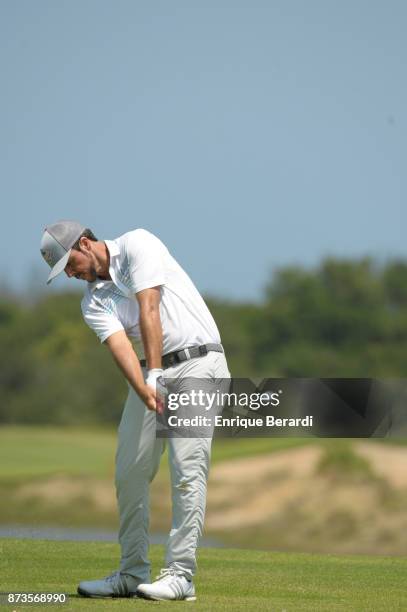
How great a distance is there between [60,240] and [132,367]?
27.6 inches

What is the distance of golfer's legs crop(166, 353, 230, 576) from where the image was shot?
6.38m

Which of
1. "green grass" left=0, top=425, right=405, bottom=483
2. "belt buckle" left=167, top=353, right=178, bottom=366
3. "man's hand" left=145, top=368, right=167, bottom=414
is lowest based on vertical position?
"green grass" left=0, top=425, right=405, bottom=483

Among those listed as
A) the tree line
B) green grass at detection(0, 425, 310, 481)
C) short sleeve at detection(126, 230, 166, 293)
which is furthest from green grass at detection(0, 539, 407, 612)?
the tree line

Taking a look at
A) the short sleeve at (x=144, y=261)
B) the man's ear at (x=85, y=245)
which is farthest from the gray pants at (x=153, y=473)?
the man's ear at (x=85, y=245)

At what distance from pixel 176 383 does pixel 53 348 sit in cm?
5576

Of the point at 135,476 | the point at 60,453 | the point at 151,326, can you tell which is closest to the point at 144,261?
the point at 151,326

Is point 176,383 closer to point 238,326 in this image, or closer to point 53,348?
point 53,348

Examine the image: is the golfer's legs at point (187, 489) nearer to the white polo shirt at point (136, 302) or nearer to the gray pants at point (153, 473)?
the gray pants at point (153, 473)

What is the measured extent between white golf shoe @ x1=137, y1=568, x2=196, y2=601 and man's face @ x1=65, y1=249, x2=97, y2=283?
1.44 meters

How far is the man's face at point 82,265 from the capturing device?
6.44m

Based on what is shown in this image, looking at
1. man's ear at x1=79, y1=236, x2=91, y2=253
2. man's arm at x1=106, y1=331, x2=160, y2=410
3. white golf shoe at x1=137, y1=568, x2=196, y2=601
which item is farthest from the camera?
man's ear at x1=79, y1=236, x2=91, y2=253

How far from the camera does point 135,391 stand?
630 cm

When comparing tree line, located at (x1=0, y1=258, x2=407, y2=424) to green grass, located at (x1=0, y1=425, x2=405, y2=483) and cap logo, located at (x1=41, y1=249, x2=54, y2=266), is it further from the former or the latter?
cap logo, located at (x1=41, y1=249, x2=54, y2=266)

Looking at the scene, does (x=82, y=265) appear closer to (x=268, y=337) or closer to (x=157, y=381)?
(x=157, y=381)
